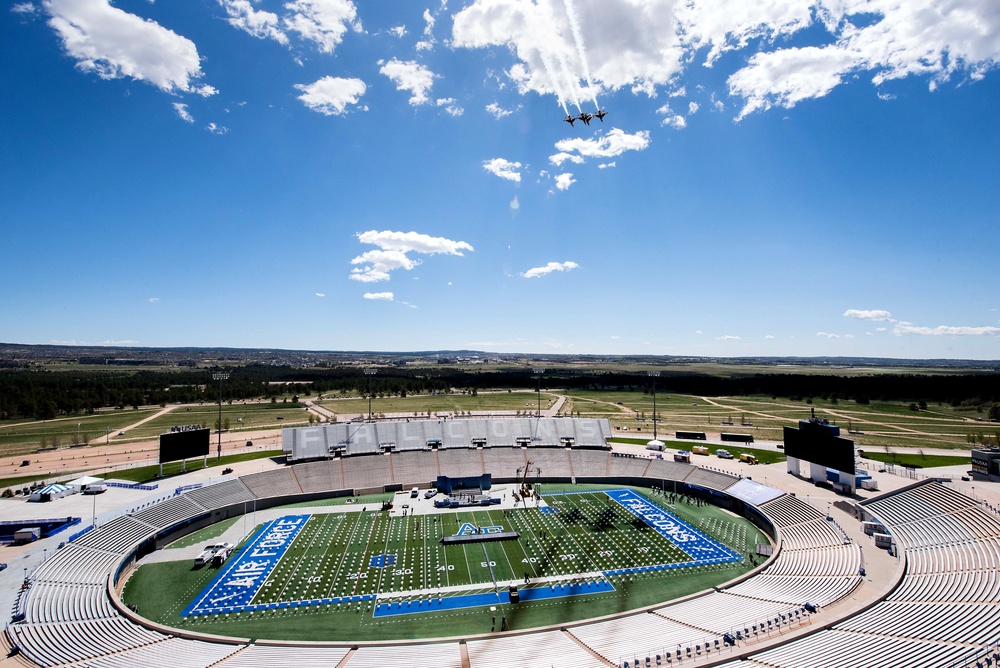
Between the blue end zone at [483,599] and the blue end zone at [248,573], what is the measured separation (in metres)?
6.96

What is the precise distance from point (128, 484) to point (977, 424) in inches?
5518

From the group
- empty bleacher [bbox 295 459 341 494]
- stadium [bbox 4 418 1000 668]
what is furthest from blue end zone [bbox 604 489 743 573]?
empty bleacher [bbox 295 459 341 494]

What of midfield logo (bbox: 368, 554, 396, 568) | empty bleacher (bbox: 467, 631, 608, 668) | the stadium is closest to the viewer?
empty bleacher (bbox: 467, 631, 608, 668)

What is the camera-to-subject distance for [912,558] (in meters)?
37.3

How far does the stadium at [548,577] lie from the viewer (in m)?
26.3

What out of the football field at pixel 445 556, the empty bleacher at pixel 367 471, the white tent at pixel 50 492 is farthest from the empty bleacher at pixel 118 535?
the empty bleacher at pixel 367 471

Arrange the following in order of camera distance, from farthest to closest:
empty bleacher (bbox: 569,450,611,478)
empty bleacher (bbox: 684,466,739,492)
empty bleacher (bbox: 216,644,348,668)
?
empty bleacher (bbox: 569,450,611,478)
empty bleacher (bbox: 684,466,739,492)
empty bleacher (bbox: 216,644,348,668)

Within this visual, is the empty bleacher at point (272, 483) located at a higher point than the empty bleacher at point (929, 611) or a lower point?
lower

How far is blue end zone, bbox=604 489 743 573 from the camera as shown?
41594 millimetres

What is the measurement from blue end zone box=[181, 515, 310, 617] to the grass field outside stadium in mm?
125

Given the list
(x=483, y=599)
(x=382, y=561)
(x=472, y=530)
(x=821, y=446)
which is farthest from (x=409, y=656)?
(x=821, y=446)

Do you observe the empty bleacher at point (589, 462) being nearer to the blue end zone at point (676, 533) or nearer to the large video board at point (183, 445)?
the blue end zone at point (676, 533)

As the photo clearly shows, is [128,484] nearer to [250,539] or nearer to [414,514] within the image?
[250,539]

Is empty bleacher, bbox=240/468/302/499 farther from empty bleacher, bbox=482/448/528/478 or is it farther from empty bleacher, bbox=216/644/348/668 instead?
empty bleacher, bbox=216/644/348/668
